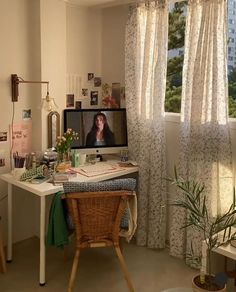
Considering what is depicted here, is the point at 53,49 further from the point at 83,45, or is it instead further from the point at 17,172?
the point at 17,172

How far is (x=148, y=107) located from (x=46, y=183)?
3.57 feet

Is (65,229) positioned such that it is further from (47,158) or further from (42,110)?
(42,110)

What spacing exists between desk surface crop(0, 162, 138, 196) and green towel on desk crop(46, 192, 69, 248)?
92mm

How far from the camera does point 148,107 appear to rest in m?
3.13

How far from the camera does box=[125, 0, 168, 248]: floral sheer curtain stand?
9.84 ft

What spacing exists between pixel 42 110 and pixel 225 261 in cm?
190

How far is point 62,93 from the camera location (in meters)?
3.25

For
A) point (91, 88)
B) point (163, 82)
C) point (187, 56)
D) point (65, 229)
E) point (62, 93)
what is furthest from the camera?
point (91, 88)

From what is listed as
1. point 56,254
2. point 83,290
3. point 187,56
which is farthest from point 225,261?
point 187,56

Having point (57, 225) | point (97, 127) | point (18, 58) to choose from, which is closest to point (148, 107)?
point (97, 127)

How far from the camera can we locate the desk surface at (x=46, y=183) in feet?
8.43

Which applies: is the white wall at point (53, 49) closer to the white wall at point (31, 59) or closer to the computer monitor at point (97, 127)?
the white wall at point (31, 59)

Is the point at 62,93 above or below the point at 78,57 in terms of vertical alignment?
below

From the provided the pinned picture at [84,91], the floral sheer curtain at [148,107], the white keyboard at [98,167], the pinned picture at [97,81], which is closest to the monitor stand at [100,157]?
the white keyboard at [98,167]
